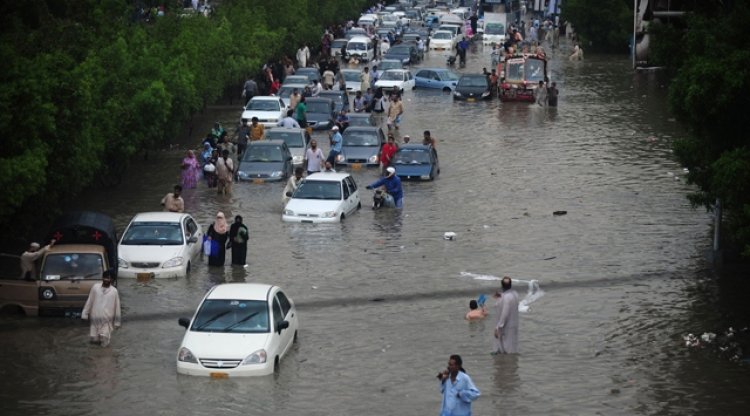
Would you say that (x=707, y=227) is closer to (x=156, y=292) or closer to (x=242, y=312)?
(x=156, y=292)

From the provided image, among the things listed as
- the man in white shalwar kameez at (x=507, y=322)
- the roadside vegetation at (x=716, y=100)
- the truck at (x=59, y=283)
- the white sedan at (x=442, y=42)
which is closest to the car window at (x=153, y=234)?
the truck at (x=59, y=283)

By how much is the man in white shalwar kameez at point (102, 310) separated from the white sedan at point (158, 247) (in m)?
5.19

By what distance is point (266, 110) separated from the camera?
52781 mm

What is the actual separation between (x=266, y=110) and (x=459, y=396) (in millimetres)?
35738

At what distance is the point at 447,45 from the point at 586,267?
61943 mm

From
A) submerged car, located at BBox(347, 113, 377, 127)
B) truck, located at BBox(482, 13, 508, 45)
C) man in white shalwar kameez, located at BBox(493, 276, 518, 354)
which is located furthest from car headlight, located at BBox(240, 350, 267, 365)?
truck, located at BBox(482, 13, 508, 45)

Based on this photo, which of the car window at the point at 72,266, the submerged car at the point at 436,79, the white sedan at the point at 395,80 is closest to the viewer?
the car window at the point at 72,266

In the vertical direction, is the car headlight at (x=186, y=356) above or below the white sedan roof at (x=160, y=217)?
below

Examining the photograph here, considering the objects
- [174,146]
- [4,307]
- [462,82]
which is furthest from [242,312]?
[462,82]

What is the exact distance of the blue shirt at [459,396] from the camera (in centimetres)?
1781

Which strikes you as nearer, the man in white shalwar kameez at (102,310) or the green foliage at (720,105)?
the green foliage at (720,105)

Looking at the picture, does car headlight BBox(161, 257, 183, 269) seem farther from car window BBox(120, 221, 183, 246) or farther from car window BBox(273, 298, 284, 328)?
car window BBox(273, 298, 284, 328)

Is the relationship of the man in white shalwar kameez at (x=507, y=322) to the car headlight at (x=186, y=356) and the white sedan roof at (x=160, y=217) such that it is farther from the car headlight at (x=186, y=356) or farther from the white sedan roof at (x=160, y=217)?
the white sedan roof at (x=160, y=217)

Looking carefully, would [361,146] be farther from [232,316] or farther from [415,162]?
[232,316]
